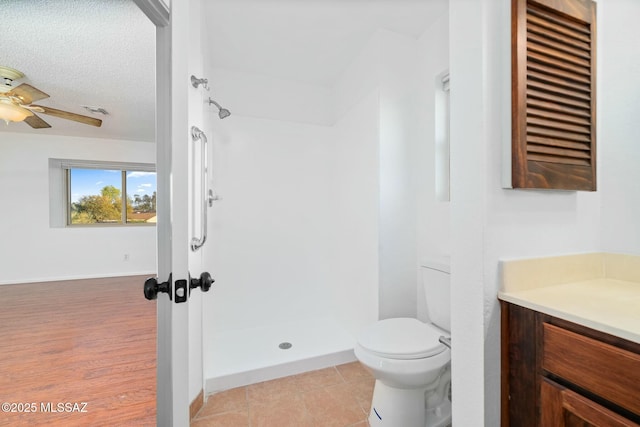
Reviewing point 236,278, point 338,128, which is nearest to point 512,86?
point 338,128

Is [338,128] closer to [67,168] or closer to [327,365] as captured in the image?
[327,365]

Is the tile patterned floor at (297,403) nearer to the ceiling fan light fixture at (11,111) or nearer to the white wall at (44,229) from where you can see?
the ceiling fan light fixture at (11,111)

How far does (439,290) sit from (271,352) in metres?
1.32

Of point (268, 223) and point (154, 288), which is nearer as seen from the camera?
point (154, 288)

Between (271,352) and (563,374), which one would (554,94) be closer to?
(563,374)

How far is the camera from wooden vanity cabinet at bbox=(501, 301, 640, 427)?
0.54 m

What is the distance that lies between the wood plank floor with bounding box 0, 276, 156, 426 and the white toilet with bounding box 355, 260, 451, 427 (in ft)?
4.34

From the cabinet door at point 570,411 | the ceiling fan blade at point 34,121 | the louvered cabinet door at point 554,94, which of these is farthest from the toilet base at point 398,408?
the ceiling fan blade at point 34,121

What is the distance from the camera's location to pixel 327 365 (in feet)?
6.18

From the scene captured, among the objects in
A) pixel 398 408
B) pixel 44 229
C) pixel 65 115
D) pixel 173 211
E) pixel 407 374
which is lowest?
pixel 398 408

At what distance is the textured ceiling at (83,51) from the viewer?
1597 millimetres

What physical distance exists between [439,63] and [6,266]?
624 centimetres

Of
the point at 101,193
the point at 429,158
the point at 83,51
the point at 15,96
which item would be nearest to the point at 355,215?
the point at 429,158

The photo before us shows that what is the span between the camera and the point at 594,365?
584 mm
